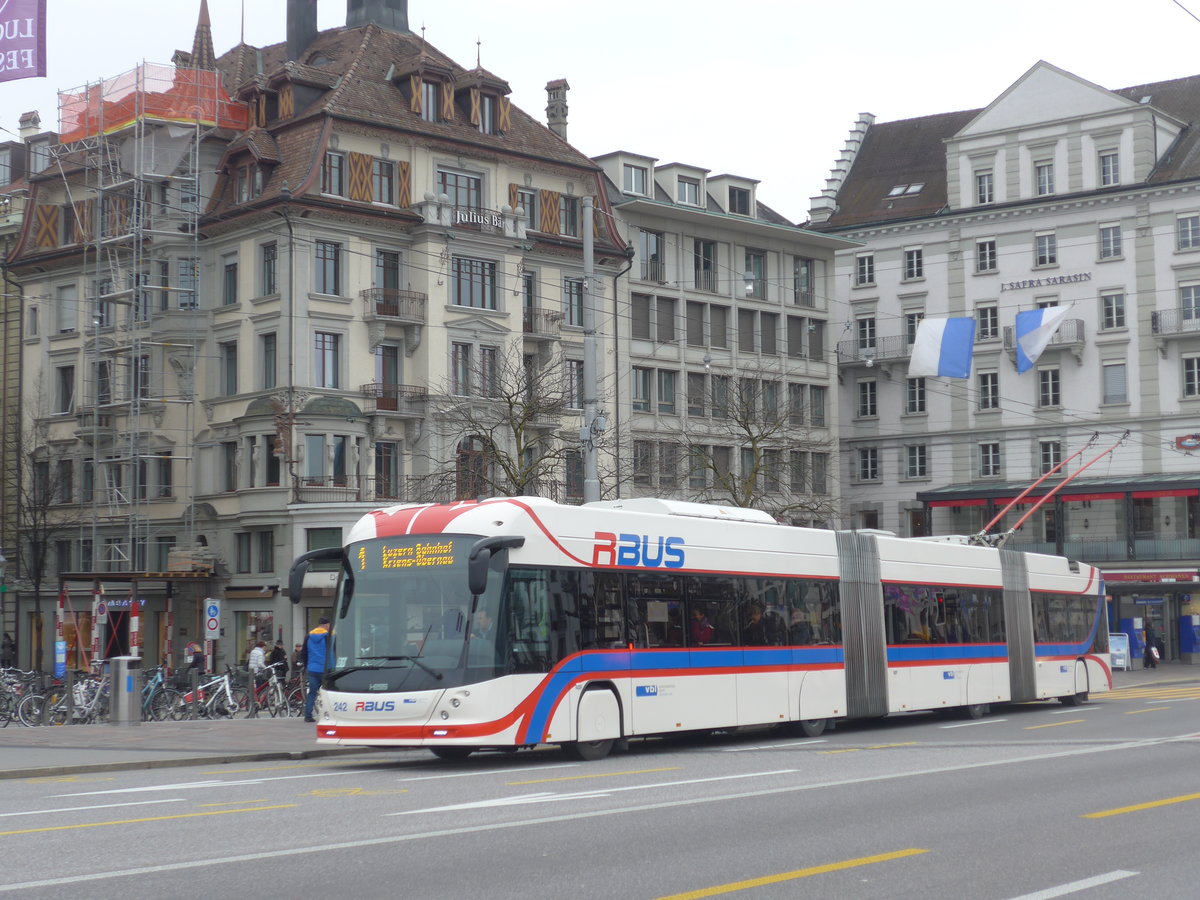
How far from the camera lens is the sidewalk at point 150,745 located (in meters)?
19.1

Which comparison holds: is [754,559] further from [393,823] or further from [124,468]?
[124,468]

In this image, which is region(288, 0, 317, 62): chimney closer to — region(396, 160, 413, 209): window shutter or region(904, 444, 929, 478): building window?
region(396, 160, 413, 209): window shutter

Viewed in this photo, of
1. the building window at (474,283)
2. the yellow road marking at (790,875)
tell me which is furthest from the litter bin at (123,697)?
the building window at (474,283)

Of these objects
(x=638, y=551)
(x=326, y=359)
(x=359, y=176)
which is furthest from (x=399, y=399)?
(x=638, y=551)

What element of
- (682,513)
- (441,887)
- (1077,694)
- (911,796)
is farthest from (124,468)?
(441,887)

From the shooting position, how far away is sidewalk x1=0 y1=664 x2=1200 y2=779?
1908cm

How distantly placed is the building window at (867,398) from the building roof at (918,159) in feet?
22.0

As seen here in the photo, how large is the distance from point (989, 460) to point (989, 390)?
280 cm

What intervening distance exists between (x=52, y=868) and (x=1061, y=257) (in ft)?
197

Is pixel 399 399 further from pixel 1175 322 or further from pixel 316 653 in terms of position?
pixel 1175 322

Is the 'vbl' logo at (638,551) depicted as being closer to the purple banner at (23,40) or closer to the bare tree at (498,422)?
the purple banner at (23,40)

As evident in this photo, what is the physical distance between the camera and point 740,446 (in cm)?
6072

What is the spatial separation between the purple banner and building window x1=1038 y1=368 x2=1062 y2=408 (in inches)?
1777

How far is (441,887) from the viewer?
9.04 m
